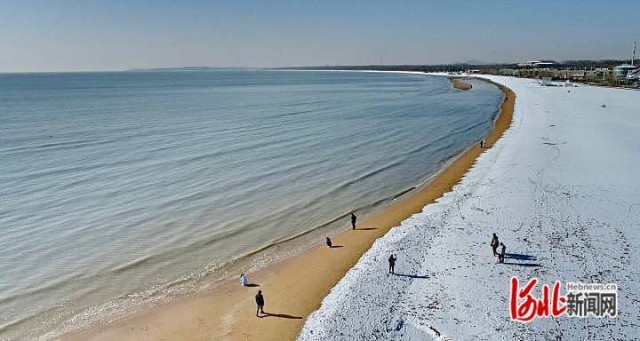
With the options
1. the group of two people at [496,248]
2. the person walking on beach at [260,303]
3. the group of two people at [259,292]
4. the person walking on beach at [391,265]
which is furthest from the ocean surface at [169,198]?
the group of two people at [496,248]

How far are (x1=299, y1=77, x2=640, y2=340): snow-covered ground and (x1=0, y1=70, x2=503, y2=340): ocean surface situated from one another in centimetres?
527

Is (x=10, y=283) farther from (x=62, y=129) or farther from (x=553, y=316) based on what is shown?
(x=62, y=129)

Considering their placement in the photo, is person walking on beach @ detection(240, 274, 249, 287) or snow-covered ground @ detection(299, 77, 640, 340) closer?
snow-covered ground @ detection(299, 77, 640, 340)

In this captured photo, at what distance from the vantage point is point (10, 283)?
20547 millimetres

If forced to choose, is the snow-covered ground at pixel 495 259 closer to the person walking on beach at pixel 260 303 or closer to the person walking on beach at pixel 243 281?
the person walking on beach at pixel 260 303

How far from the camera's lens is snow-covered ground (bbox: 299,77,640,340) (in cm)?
1588

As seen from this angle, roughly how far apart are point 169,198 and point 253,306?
15.9 m

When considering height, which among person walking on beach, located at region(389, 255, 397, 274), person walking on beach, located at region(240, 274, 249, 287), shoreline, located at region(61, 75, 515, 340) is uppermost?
person walking on beach, located at region(389, 255, 397, 274)

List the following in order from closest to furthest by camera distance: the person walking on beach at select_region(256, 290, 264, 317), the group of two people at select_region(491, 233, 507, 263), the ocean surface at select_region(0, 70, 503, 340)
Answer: the person walking on beach at select_region(256, 290, 264, 317), the group of two people at select_region(491, 233, 507, 263), the ocean surface at select_region(0, 70, 503, 340)

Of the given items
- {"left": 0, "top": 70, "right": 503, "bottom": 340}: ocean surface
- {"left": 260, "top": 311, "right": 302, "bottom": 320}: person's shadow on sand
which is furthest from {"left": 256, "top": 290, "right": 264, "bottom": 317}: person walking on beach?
{"left": 0, "top": 70, "right": 503, "bottom": 340}: ocean surface

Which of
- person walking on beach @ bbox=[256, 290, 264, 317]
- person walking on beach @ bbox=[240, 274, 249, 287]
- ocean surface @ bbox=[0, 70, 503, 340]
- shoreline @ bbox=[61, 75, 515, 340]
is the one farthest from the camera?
ocean surface @ bbox=[0, 70, 503, 340]

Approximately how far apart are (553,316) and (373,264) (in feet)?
23.3

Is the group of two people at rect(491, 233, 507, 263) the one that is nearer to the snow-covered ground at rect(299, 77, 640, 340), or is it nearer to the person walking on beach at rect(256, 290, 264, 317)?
the snow-covered ground at rect(299, 77, 640, 340)

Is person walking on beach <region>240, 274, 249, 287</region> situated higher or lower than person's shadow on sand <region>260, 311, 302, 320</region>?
→ higher
